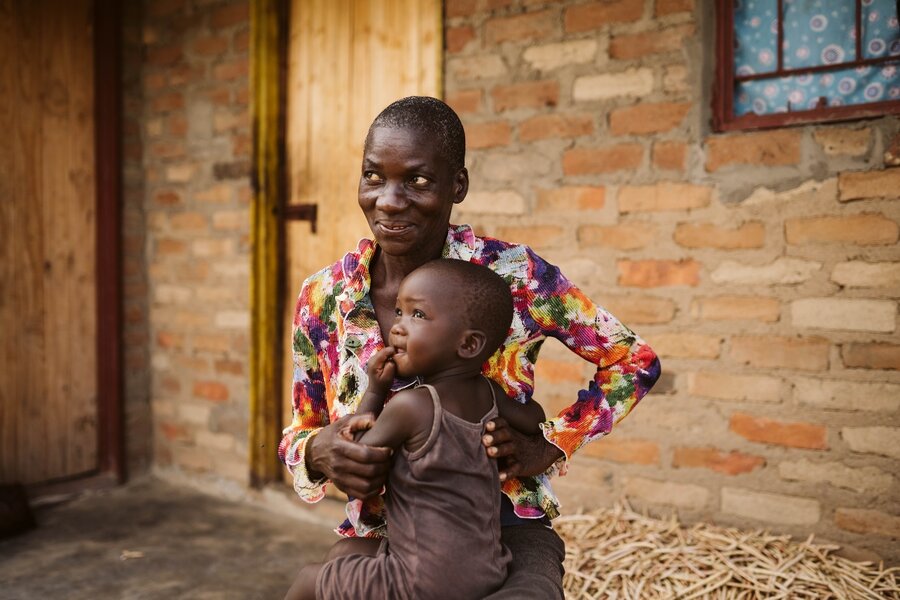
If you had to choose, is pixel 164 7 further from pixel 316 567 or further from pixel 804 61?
pixel 316 567

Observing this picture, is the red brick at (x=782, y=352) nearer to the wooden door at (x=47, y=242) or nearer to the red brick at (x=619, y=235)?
the red brick at (x=619, y=235)

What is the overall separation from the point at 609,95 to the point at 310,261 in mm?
1878

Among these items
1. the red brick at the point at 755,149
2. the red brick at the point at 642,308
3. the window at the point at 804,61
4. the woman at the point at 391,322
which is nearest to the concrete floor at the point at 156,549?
the woman at the point at 391,322

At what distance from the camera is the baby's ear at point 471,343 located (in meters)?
1.63

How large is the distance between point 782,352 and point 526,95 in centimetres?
152

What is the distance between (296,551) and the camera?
3684 mm

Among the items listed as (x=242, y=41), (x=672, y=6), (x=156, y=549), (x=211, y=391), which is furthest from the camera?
(x=211, y=391)

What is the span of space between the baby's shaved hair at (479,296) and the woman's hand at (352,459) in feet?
1.01

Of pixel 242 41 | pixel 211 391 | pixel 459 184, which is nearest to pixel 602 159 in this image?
pixel 459 184

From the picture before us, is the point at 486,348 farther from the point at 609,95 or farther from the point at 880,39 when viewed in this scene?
the point at 880,39

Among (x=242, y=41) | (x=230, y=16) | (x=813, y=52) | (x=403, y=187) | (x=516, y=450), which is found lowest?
(x=516, y=450)

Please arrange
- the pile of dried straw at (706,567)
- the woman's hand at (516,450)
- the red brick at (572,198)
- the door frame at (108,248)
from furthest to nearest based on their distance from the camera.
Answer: the door frame at (108,248) < the red brick at (572,198) < the pile of dried straw at (706,567) < the woman's hand at (516,450)

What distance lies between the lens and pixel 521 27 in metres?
3.32

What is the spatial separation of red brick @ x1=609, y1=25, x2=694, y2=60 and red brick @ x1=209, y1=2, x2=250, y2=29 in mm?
2167
